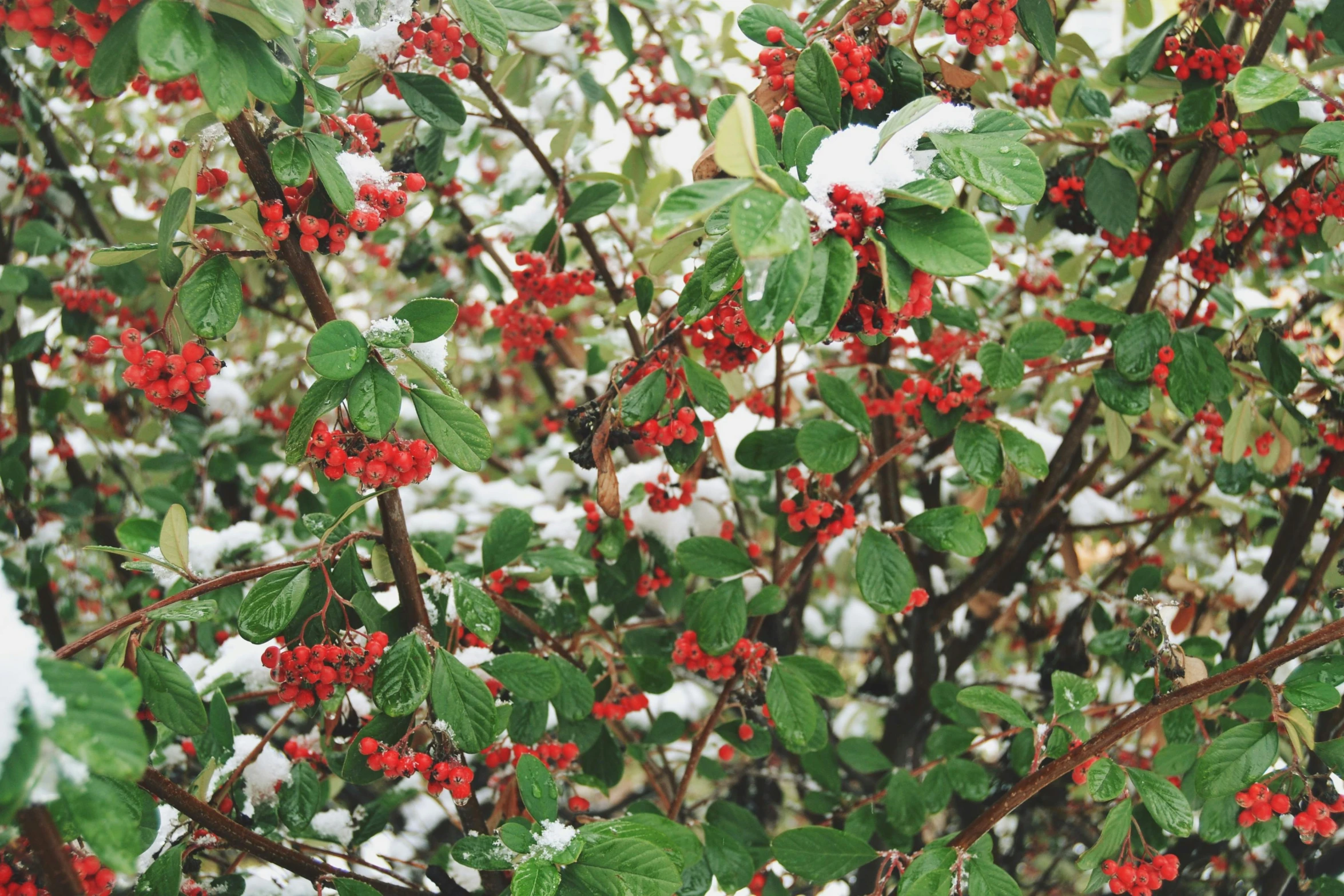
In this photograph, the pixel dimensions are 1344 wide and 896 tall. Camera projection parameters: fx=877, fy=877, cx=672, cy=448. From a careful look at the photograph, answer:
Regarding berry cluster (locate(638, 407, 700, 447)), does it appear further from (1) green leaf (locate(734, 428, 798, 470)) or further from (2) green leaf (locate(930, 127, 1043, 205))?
(2) green leaf (locate(930, 127, 1043, 205))

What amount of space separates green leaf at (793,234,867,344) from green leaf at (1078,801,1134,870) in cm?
103

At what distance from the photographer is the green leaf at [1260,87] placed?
126 cm

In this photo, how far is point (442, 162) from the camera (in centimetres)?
214

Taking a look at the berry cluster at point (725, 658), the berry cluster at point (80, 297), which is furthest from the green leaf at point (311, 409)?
the berry cluster at point (80, 297)

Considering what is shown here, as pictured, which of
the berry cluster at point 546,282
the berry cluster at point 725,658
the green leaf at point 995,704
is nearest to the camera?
the green leaf at point 995,704

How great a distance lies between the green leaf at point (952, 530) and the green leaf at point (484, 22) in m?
1.09

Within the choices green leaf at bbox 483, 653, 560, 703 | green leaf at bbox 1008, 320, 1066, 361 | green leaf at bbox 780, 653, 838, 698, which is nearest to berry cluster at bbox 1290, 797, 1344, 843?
green leaf at bbox 780, 653, 838, 698

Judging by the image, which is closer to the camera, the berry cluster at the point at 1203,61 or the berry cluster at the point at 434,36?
the berry cluster at the point at 434,36

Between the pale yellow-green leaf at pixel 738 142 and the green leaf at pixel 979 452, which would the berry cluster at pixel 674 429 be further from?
the pale yellow-green leaf at pixel 738 142

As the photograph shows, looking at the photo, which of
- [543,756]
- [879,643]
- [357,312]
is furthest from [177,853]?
[357,312]

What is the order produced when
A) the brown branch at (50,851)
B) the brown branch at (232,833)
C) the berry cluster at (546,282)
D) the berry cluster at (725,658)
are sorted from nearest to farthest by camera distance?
the brown branch at (50,851)
the brown branch at (232,833)
the berry cluster at (725,658)
the berry cluster at (546,282)

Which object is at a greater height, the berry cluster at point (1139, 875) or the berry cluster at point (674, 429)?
the berry cluster at point (674, 429)

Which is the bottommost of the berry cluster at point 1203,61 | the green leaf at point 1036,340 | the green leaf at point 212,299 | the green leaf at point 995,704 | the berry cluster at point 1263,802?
the berry cluster at point 1263,802

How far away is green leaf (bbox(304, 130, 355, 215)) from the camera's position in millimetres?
1192
